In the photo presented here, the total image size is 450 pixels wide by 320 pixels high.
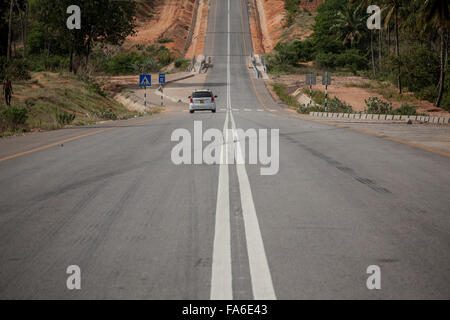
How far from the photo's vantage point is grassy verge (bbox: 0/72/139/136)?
17969 millimetres

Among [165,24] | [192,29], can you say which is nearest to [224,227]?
[192,29]

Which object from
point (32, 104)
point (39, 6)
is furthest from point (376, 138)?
point (39, 6)

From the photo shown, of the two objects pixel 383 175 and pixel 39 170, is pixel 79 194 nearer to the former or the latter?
pixel 39 170

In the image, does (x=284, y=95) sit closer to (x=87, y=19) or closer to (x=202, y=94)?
(x=202, y=94)

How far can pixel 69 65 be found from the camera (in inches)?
2314

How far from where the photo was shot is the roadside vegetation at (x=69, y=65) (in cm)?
2569

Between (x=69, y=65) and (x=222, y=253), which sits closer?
(x=222, y=253)

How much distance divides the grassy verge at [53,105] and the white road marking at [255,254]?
12235mm

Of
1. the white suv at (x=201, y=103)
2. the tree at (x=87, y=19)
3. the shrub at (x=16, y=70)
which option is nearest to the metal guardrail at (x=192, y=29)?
the tree at (x=87, y=19)

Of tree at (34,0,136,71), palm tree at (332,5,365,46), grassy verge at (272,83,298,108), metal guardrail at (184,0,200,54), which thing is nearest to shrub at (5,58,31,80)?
tree at (34,0,136,71)

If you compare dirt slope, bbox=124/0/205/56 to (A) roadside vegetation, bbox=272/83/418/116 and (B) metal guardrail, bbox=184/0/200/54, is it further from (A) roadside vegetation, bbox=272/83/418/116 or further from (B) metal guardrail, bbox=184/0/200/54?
(A) roadside vegetation, bbox=272/83/418/116

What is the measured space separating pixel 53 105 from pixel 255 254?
93.6 feet

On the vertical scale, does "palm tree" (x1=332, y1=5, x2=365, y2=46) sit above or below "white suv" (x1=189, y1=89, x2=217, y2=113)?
above
